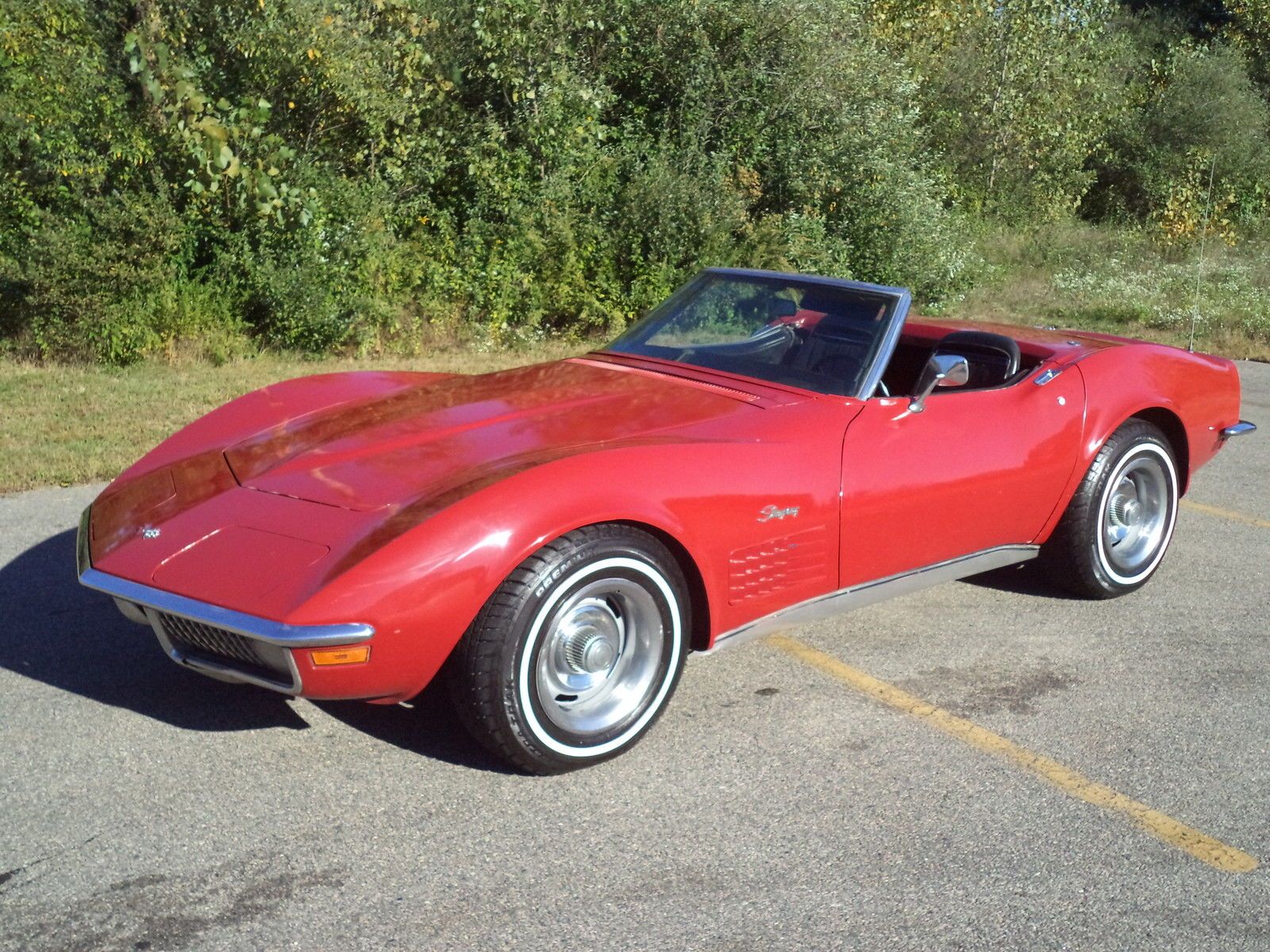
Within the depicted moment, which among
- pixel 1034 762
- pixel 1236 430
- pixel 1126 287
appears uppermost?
pixel 1126 287

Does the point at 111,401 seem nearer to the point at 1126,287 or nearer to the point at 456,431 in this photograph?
the point at 456,431

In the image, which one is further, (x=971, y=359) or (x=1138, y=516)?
(x=1138, y=516)

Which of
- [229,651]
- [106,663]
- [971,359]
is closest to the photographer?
[229,651]

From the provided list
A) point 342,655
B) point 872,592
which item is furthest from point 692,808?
point 872,592

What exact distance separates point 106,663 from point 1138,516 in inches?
162

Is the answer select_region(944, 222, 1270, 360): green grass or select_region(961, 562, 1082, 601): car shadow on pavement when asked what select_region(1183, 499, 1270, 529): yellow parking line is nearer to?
select_region(961, 562, 1082, 601): car shadow on pavement

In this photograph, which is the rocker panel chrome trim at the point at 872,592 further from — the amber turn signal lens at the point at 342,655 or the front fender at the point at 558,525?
the amber turn signal lens at the point at 342,655

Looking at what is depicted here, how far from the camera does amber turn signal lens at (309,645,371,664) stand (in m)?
3.22

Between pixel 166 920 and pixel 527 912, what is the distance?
797mm

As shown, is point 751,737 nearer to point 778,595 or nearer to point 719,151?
point 778,595

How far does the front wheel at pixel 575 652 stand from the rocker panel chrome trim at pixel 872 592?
282 mm

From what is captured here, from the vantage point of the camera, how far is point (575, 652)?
3.64 meters

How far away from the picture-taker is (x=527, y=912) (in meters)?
2.95

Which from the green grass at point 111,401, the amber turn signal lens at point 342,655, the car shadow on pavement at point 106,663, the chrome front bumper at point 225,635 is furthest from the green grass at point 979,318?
the amber turn signal lens at point 342,655
